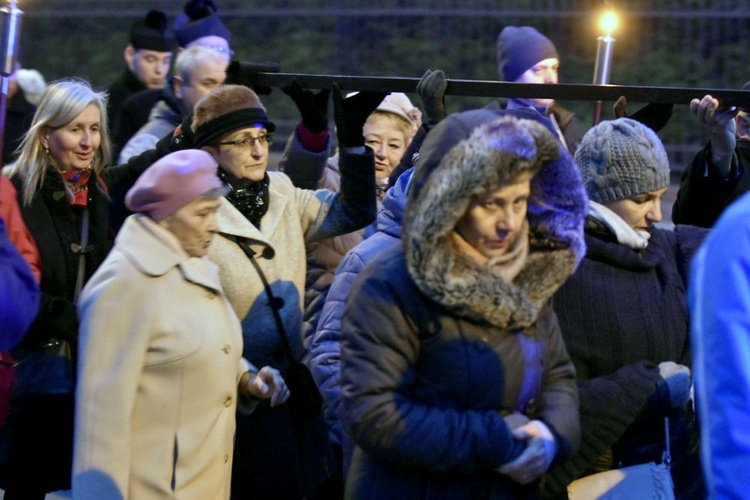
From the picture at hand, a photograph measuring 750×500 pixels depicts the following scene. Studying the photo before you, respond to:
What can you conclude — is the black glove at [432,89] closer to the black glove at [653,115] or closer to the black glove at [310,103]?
the black glove at [310,103]

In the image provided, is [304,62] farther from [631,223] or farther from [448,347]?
[448,347]

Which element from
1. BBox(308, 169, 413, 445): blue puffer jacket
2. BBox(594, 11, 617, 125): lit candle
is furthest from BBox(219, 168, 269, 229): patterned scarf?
BBox(594, 11, 617, 125): lit candle

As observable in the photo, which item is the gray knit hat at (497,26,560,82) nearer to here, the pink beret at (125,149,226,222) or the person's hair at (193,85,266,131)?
the person's hair at (193,85,266,131)

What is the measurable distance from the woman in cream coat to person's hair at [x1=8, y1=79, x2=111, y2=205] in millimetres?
893

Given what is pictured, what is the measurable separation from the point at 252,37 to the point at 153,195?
25.2 feet

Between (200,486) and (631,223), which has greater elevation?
(631,223)

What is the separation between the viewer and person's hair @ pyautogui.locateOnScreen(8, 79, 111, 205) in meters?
4.52

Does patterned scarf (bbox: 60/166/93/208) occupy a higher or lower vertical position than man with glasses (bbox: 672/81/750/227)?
lower

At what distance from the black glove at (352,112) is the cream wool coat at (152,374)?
745 millimetres

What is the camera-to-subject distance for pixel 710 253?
2.22 metres

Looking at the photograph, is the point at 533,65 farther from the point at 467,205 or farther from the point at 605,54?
the point at 467,205

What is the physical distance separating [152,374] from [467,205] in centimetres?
112

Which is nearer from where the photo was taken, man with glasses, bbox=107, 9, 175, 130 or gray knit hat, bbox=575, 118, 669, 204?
gray knit hat, bbox=575, 118, 669, 204

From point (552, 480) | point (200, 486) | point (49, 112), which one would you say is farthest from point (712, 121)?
point (49, 112)
